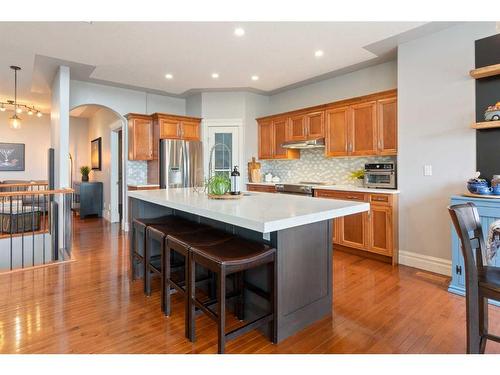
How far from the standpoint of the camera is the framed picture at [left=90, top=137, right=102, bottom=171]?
300 inches

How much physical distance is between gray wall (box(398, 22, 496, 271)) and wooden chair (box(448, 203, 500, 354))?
1735mm

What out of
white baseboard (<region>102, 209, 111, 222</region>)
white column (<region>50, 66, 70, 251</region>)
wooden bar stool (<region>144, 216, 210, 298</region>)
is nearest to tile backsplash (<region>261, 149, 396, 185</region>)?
wooden bar stool (<region>144, 216, 210, 298</region>)

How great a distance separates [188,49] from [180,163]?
7.55ft

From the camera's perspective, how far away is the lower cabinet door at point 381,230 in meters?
3.61

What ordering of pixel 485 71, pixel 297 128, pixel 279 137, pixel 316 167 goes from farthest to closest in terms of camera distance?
pixel 279 137 → pixel 316 167 → pixel 297 128 → pixel 485 71

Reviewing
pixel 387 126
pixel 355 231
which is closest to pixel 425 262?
pixel 355 231

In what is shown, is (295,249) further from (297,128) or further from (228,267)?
(297,128)

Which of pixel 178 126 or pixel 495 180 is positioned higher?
pixel 178 126

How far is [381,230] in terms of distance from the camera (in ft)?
12.1

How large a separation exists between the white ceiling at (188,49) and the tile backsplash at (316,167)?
1.40 metres


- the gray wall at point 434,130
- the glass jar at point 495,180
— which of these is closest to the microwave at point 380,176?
the gray wall at point 434,130

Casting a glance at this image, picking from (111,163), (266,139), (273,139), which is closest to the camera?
(273,139)

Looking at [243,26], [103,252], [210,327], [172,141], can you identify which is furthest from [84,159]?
[210,327]
